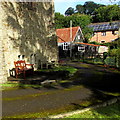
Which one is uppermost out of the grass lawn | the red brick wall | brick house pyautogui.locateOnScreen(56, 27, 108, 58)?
the red brick wall

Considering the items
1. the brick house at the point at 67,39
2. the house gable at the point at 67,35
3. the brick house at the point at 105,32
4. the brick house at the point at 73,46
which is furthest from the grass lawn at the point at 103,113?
the brick house at the point at 105,32

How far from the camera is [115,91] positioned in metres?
7.68

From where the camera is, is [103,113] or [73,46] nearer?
[103,113]

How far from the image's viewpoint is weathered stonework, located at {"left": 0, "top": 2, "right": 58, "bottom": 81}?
1051 centimetres

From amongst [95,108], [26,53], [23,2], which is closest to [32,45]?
[26,53]

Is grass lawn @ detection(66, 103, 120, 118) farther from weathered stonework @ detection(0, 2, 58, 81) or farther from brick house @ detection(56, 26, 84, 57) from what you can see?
brick house @ detection(56, 26, 84, 57)

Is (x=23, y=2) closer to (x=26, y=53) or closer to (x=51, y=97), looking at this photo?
(x=26, y=53)

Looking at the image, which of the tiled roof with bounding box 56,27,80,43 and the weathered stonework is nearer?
the weathered stonework

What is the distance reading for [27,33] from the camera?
42.5 ft

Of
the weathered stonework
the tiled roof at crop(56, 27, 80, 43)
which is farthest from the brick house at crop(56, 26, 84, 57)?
the weathered stonework

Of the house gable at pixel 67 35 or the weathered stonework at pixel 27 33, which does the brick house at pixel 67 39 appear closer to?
the house gable at pixel 67 35

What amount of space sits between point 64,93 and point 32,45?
7.61 meters

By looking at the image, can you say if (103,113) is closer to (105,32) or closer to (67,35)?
(67,35)

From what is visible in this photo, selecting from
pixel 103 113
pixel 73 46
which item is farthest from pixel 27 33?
pixel 73 46
